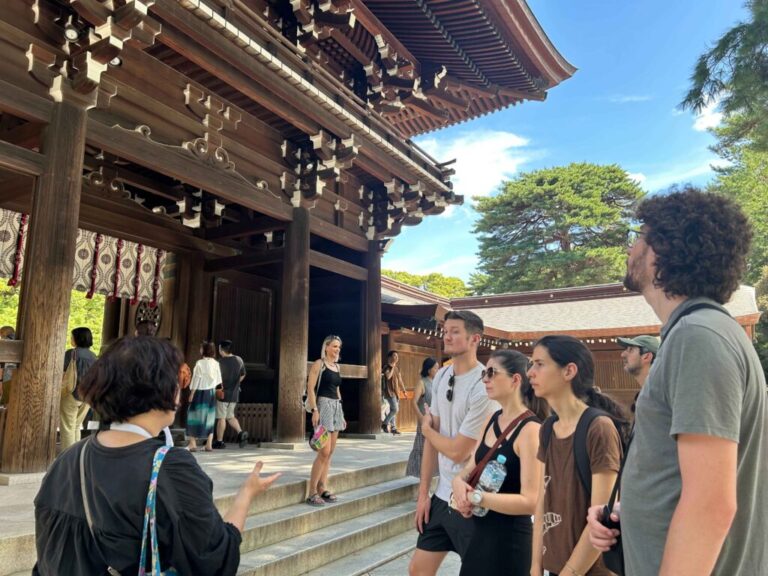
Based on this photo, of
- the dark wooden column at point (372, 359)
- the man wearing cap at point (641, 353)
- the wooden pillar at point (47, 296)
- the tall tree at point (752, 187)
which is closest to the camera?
the man wearing cap at point (641, 353)

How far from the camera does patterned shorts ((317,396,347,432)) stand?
5008 millimetres

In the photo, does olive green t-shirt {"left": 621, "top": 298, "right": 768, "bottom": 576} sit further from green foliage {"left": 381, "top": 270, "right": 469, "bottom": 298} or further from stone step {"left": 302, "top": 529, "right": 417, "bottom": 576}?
green foliage {"left": 381, "top": 270, "right": 469, "bottom": 298}

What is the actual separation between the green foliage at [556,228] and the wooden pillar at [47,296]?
2647cm

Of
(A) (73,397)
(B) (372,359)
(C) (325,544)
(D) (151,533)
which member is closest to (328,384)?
(C) (325,544)

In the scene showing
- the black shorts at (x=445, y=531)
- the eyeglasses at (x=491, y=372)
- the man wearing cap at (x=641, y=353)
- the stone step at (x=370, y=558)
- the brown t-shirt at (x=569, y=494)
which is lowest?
the stone step at (x=370, y=558)

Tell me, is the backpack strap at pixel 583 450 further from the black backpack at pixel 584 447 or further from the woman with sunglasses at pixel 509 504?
the woman with sunglasses at pixel 509 504

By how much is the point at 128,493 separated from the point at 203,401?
5.85 m

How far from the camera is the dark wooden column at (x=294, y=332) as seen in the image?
718 cm

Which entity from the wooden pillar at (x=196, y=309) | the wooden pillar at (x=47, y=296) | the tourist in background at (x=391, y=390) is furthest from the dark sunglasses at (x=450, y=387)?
the tourist in background at (x=391, y=390)

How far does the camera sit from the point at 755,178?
79.4 feet

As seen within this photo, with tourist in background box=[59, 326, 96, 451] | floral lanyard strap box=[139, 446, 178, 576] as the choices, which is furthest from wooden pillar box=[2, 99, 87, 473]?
floral lanyard strap box=[139, 446, 178, 576]

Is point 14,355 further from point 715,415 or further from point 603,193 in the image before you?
point 603,193

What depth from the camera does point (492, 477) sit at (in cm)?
225

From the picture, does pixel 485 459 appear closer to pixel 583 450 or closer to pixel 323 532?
pixel 583 450
